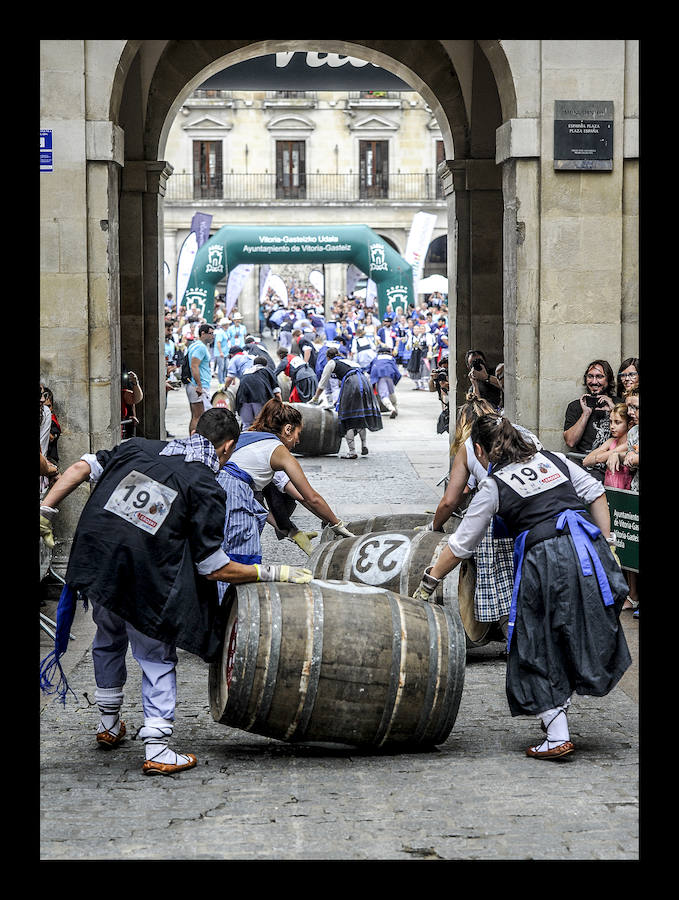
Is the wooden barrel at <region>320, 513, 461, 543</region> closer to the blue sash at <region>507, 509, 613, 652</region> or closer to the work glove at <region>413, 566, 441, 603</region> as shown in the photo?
the work glove at <region>413, 566, 441, 603</region>

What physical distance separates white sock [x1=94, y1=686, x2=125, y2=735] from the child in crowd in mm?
4401

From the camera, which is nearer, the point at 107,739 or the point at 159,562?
the point at 159,562

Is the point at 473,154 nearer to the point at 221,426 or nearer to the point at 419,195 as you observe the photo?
the point at 221,426

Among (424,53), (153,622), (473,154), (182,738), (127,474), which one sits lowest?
(182,738)

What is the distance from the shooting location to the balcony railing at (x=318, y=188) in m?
55.9

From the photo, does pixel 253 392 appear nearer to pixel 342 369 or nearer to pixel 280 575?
pixel 342 369

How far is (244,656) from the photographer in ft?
17.1

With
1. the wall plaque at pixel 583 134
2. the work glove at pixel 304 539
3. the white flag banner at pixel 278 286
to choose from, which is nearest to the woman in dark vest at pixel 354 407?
the wall plaque at pixel 583 134

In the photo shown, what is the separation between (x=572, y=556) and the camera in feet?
18.4

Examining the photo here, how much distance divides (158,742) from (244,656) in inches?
22.6

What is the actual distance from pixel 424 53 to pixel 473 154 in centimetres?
129

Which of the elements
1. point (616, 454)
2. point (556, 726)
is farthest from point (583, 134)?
point (556, 726)

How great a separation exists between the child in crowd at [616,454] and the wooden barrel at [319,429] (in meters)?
9.19
